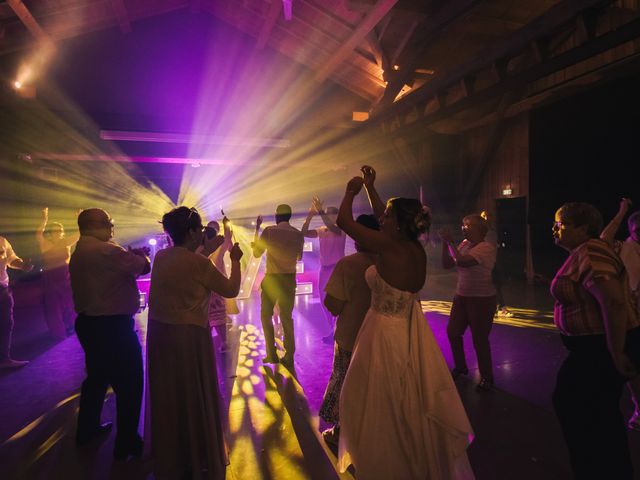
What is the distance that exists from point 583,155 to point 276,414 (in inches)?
274

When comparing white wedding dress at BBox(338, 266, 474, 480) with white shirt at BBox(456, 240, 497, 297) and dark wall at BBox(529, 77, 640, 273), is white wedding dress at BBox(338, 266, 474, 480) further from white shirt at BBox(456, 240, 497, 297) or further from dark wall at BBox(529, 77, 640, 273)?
dark wall at BBox(529, 77, 640, 273)

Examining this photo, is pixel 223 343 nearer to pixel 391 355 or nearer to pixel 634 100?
pixel 391 355

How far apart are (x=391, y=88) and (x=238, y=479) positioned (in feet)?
18.7

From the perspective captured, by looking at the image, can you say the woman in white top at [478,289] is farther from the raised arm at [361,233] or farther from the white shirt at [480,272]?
the raised arm at [361,233]

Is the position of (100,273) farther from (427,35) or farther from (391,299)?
(427,35)

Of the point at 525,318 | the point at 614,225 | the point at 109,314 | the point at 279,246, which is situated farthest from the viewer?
the point at 525,318

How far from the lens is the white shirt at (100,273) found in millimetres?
2211

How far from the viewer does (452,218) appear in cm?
950

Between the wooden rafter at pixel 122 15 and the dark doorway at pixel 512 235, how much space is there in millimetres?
8832

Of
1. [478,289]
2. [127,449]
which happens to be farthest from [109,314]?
[478,289]

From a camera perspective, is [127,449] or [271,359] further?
[271,359]

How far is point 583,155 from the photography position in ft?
21.7

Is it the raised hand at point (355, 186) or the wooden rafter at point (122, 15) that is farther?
the wooden rafter at point (122, 15)

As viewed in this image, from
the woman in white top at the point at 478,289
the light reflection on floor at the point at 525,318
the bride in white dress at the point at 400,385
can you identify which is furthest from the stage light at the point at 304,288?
the bride in white dress at the point at 400,385
